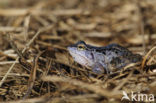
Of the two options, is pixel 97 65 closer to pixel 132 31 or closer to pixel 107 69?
pixel 107 69

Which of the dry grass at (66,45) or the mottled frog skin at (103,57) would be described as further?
the mottled frog skin at (103,57)

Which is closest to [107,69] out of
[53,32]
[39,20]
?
[53,32]

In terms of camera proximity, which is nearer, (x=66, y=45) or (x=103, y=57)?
(x=103, y=57)

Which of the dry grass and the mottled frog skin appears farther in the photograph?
the mottled frog skin

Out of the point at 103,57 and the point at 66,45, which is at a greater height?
the point at 66,45
